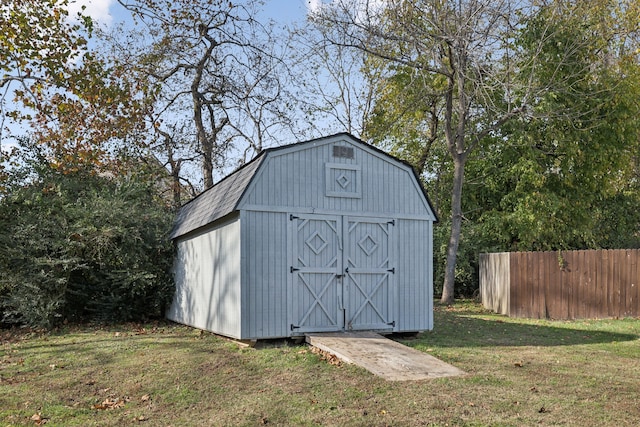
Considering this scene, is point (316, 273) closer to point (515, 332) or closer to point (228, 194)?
point (228, 194)

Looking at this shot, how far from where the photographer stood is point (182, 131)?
24.3m

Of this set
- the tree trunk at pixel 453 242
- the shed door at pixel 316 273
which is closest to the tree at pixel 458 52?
the tree trunk at pixel 453 242

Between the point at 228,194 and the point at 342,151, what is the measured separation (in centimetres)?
224

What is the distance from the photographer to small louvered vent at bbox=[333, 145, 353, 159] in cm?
1066

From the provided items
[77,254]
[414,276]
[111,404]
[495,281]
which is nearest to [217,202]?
[414,276]

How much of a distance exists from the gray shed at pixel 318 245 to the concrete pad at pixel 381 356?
0.62m

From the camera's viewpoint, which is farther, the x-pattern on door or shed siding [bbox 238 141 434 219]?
the x-pattern on door

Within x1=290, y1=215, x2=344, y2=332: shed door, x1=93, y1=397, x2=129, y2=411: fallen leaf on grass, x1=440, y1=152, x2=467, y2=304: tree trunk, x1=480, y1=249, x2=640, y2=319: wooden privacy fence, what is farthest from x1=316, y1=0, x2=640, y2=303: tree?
x1=93, y1=397, x2=129, y2=411: fallen leaf on grass

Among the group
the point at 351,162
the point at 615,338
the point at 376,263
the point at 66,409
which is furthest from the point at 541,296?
the point at 66,409

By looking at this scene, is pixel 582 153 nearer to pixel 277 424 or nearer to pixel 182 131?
pixel 182 131

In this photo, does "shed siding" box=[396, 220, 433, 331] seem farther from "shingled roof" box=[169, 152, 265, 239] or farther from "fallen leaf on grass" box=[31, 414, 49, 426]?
"fallen leaf on grass" box=[31, 414, 49, 426]

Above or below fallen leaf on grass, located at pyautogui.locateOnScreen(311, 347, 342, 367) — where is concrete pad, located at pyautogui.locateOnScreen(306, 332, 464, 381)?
above

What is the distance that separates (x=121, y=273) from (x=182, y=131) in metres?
11.6

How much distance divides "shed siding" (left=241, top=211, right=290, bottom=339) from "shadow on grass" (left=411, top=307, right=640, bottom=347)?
2558mm
